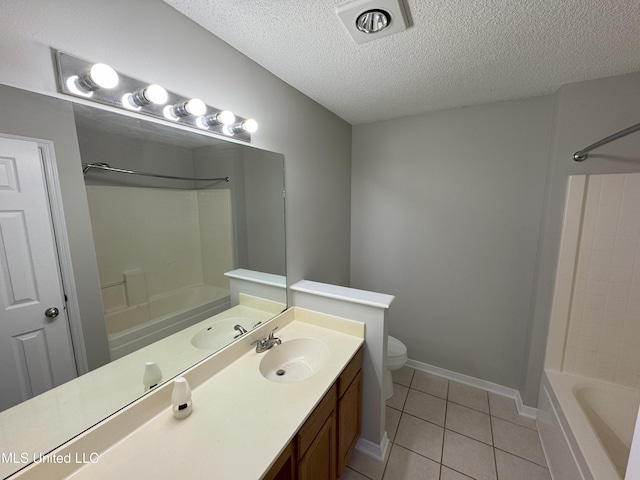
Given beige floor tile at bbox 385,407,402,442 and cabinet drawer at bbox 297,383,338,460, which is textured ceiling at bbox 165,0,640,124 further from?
beige floor tile at bbox 385,407,402,442

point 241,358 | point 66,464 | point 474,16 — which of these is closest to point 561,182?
point 474,16

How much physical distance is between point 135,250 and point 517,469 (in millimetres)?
2456

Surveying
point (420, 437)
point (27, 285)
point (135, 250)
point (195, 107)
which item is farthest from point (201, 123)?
point (420, 437)

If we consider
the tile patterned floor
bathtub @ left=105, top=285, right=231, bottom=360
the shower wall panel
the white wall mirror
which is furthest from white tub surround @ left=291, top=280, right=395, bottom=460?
the shower wall panel

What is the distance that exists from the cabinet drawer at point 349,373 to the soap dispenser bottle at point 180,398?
0.70m

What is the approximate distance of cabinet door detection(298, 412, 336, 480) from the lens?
103 cm

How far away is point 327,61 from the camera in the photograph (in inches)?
55.3

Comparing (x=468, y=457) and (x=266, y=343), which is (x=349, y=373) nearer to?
(x=266, y=343)

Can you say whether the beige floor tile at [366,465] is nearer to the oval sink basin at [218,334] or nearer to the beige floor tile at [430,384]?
the beige floor tile at [430,384]

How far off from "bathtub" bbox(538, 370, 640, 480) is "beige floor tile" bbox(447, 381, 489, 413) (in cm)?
36

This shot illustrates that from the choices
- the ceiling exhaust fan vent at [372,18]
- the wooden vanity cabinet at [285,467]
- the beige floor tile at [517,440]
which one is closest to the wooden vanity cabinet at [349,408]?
the wooden vanity cabinet at [285,467]

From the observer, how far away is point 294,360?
1543 mm

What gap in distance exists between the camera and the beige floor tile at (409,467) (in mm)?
1514

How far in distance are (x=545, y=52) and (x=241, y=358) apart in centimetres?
226
